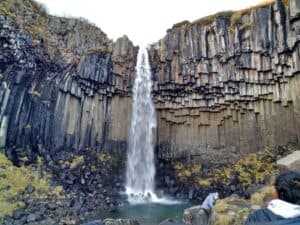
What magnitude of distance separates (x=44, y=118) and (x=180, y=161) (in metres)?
10.8

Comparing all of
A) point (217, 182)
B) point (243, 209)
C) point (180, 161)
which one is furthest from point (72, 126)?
point (243, 209)

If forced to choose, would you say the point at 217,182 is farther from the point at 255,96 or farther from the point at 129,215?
the point at 129,215

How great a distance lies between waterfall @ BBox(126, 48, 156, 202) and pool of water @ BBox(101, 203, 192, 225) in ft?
13.9

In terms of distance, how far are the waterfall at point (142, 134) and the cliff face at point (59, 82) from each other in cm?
62

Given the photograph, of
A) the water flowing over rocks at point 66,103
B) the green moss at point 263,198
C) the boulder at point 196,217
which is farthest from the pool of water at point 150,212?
the green moss at point 263,198

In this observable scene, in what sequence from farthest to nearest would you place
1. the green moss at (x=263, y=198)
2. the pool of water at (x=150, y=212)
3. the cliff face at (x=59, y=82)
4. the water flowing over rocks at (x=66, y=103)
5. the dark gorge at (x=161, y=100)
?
the dark gorge at (x=161, y=100)
the cliff face at (x=59, y=82)
the water flowing over rocks at (x=66, y=103)
the pool of water at (x=150, y=212)
the green moss at (x=263, y=198)

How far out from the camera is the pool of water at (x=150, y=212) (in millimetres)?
16906

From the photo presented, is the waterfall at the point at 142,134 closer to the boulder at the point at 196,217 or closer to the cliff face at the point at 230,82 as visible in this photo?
the cliff face at the point at 230,82

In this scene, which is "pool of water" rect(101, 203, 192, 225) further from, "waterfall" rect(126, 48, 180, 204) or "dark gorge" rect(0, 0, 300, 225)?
"waterfall" rect(126, 48, 180, 204)

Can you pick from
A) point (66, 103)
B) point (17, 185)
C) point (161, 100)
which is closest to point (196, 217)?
point (17, 185)

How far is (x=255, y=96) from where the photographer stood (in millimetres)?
23562

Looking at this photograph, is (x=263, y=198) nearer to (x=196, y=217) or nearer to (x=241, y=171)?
(x=196, y=217)

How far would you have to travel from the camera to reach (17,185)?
17.8 metres

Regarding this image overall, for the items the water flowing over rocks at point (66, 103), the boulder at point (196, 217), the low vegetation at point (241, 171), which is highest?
the water flowing over rocks at point (66, 103)
